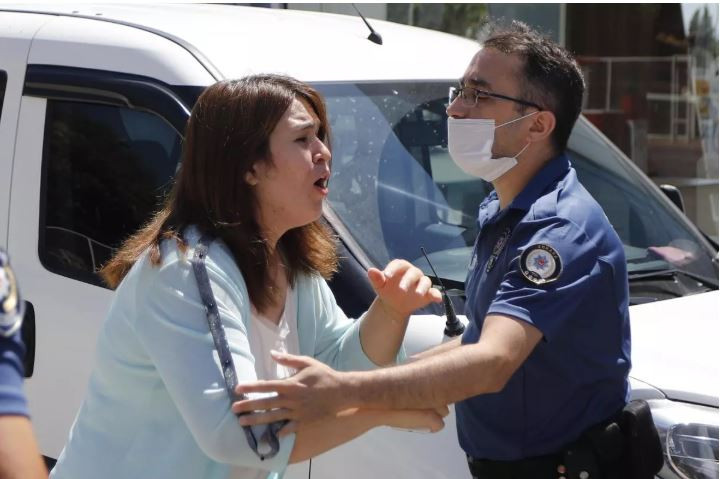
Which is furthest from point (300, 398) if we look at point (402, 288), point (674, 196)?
point (674, 196)

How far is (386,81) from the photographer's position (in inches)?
154

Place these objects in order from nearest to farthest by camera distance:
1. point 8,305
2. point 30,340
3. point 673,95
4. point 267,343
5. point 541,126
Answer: point 8,305
point 267,343
point 541,126
point 30,340
point 673,95

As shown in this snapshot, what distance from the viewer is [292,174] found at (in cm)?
245

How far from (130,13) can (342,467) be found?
183cm

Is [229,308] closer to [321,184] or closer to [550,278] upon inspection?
[321,184]

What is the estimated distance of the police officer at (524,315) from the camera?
221cm

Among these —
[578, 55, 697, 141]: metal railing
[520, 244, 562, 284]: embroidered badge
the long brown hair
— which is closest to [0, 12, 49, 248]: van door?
the long brown hair

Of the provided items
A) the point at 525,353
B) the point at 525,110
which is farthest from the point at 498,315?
the point at 525,110

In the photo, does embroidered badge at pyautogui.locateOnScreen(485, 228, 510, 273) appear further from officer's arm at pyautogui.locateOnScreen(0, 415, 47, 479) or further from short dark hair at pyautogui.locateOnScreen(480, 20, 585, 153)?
officer's arm at pyautogui.locateOnScreen(0, 415, 47, 479)

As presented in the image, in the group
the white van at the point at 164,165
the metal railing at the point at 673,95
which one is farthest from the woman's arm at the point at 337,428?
the metal railing at the point at 673,95

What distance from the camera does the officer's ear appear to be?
104 inches

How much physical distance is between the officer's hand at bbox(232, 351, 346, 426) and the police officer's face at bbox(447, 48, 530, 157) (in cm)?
81

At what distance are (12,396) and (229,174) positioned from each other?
1.01 meters

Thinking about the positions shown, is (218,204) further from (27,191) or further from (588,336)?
(27,191)
